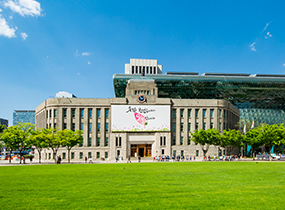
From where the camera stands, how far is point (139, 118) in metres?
73.2

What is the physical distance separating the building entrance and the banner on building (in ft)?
15.6

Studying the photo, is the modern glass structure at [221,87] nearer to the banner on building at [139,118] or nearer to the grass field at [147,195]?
the banner on building at [139,118]

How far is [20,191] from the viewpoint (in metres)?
19.2

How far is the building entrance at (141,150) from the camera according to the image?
2911 inches

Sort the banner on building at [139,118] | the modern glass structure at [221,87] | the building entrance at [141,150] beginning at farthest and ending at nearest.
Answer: the modern glass structure at [221,87], the building entrance at [141,150], the banner on building at [139,118]

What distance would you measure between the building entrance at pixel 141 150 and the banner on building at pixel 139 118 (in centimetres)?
474

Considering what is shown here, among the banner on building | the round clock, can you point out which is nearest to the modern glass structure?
the round clock

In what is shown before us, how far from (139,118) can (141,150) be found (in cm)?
916

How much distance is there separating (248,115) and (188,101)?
5071cm

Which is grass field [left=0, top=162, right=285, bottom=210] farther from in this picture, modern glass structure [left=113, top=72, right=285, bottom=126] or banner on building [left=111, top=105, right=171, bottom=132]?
modern glass structure [left=113, top=72, right=285, bottom=126]

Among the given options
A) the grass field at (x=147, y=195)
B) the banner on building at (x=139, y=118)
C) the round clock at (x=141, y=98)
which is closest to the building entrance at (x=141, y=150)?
the banner on building at (x=139, y=118)

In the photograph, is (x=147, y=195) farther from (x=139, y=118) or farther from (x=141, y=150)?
(x=141, y=150)

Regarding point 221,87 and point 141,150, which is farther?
point 221,87

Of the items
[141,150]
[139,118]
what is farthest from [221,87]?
[141,150]
